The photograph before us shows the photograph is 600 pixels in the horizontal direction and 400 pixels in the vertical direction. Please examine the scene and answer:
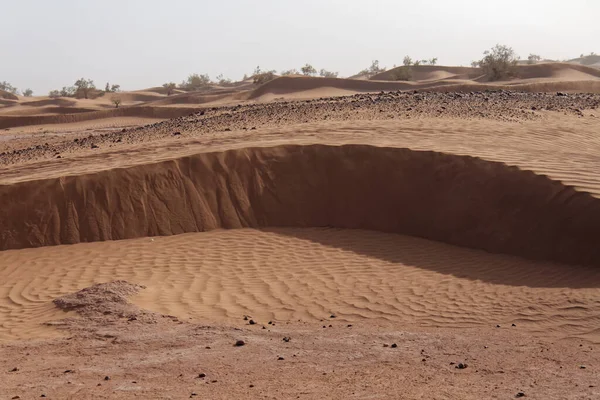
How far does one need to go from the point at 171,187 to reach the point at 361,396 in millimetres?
6876

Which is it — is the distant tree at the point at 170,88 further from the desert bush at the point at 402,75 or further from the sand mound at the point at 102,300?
the sand mound at the point at 102,300

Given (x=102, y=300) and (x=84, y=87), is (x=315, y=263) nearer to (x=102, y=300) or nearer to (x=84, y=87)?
(x=102, y=300)

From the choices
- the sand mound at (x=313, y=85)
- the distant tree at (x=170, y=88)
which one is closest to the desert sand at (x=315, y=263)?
the sand mound at (x=313, y=85)

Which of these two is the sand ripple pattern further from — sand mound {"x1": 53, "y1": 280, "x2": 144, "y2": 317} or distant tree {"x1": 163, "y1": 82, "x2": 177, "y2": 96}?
distant tree {"x1": 163, "y1": 82, "x2": 177, "y2": 96}

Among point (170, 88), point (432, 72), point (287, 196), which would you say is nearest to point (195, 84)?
point (170, 88)

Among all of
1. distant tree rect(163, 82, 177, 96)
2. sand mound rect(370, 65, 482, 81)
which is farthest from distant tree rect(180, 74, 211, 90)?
sand mound rect(370, 65, 482, 81)

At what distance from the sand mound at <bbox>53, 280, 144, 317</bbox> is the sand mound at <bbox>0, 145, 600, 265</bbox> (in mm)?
2562

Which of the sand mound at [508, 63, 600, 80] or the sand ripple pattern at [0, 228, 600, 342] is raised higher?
the sand mound at [508, 63, 600, 80]

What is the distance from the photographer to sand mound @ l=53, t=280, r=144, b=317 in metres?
7.27

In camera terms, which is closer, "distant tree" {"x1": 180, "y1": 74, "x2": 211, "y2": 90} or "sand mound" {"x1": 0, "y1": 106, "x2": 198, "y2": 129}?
"sand mound" {"x1": 0, "y1": 106, "x2": 198, "y2": 129}

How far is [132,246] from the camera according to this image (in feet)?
32.6

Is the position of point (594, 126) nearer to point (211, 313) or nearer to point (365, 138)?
point (365, 138)

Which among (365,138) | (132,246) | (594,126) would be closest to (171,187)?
(132,246)

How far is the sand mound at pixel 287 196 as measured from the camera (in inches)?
372
